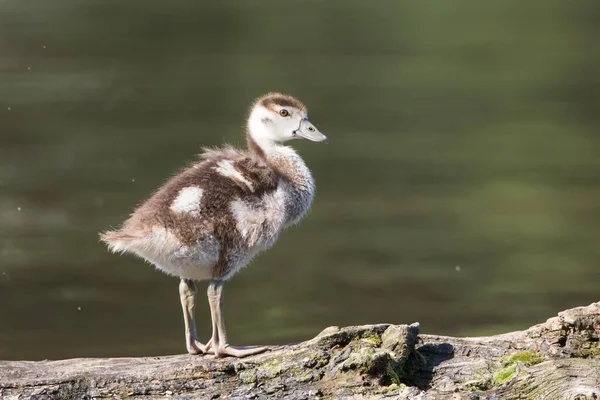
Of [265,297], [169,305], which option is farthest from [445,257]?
[169,305]

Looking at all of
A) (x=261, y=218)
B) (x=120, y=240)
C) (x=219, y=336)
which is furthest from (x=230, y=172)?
(x=219, y=336)

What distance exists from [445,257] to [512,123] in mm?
7555

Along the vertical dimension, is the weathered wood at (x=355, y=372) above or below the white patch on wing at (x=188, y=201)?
below

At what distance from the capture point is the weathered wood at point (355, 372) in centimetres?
629

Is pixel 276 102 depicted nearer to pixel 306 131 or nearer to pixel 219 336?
pixel 306 131

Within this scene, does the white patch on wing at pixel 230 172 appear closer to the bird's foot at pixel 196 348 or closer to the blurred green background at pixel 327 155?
the bird's foot at pixel 196 348

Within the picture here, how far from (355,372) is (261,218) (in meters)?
1.45

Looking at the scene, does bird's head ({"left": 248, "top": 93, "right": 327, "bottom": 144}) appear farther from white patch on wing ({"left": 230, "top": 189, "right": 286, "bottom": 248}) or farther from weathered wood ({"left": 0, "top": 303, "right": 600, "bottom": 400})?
weathered wood ({"left": 0, "top": 303, "right": 600, "bottom": 400})

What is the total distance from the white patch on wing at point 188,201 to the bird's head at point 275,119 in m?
0.96

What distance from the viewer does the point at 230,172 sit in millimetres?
7566

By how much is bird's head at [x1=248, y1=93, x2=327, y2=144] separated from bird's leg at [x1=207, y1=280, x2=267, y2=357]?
4.02ft

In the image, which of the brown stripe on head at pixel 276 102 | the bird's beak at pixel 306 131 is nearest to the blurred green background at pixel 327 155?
the bird's beak at pixel 306 131

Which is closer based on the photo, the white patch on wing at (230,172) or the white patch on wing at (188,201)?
the white patch on wing at (188,201)

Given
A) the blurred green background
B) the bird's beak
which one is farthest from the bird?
the blurred green background
